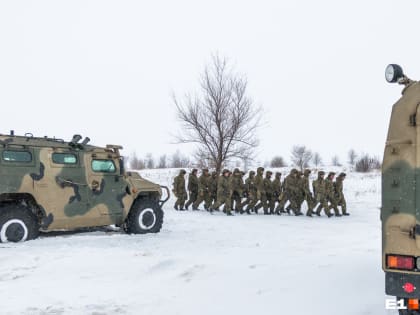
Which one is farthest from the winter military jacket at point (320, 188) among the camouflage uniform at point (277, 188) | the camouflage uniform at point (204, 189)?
the camouflage uniform at point (204, 189)

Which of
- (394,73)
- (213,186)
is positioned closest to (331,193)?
(213,186)

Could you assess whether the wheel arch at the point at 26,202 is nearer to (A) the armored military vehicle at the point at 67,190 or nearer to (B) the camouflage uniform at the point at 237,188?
(A) the armored military vehicle at the point at 67,190

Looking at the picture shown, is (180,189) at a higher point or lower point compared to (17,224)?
higher

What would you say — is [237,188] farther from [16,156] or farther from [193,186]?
[16,156]

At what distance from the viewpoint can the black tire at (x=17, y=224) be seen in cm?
939

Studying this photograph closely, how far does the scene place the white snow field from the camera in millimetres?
5645

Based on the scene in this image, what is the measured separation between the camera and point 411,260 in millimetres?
4133

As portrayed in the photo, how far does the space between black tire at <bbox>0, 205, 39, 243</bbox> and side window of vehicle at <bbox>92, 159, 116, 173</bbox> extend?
5.59 feet

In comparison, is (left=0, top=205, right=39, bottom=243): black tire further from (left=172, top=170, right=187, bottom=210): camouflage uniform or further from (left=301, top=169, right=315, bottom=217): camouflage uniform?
(left=301, top=169, right=315, bottom=217): camouflage uniform

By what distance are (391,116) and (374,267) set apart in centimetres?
330

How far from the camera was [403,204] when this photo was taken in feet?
13.9

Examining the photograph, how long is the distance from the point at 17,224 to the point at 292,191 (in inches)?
383

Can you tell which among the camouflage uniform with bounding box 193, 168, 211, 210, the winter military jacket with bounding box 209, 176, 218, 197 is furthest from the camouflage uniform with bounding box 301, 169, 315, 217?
the camouflage uniform with bounding box 193, 168, 211, 210

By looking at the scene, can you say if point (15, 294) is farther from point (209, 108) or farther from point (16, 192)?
point (209, 108)
